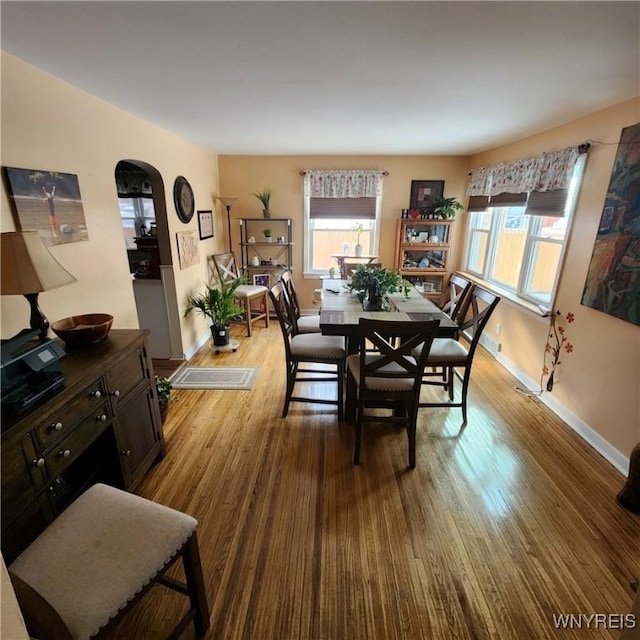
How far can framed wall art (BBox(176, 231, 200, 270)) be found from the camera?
3375 millimetres

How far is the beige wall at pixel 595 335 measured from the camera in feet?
6.84

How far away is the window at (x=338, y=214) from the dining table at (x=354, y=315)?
1.96m

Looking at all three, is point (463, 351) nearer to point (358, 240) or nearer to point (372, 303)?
point (372, 303)

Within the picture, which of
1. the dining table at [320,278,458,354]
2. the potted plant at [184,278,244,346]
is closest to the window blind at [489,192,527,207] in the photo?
the dining table at [320,278,458,354]

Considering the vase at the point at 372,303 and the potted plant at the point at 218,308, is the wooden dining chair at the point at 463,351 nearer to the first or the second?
the vase at the point at 372,303

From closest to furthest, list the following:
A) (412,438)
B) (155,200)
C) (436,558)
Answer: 1. (436,558)
2. (412,438)
3. (155,200)

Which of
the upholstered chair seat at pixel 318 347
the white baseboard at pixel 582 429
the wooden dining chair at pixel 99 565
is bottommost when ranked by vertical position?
the white baseboard at pixel 582 429

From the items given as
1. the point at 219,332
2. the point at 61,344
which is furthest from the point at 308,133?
the point at 61,344

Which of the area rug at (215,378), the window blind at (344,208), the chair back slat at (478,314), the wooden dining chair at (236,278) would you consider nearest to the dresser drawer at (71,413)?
the area rug at (215,378)

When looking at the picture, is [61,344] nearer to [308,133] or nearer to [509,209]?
[308,133]

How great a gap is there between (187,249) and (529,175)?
3432mm

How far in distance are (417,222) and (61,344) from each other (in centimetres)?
407

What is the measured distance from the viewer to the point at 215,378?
128 inches

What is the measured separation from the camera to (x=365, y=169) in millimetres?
4512
